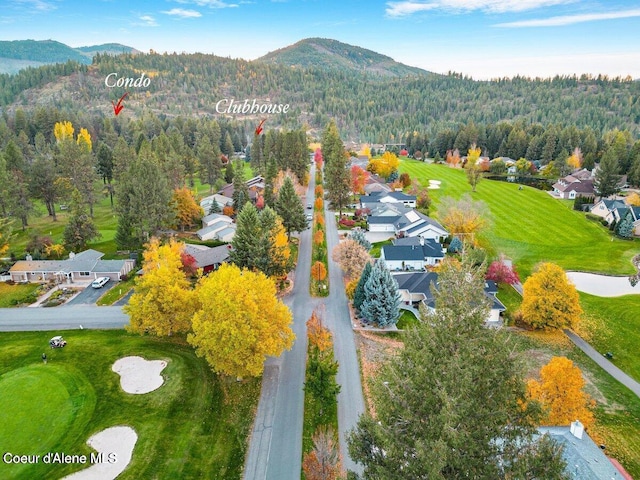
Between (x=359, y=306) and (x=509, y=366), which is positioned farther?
(x=359, y=306)

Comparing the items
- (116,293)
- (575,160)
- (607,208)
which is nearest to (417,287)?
(116,293)

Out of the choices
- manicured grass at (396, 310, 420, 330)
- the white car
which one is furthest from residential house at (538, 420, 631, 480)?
the white car

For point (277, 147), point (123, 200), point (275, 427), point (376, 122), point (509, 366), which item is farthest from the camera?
point (376, 122)

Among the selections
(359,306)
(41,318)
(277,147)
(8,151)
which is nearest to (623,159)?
(277,147)

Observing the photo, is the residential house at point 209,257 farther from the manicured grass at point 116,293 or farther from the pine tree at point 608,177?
the pine tree at point 608,177

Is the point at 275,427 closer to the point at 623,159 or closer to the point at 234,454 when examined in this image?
the point at 234,454

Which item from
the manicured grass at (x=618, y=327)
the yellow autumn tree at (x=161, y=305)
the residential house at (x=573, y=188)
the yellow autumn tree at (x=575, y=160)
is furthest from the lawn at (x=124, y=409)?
the yellow autumn tree at (x=575, y=160)

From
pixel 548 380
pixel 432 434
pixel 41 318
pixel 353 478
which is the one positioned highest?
pixel 432 434
